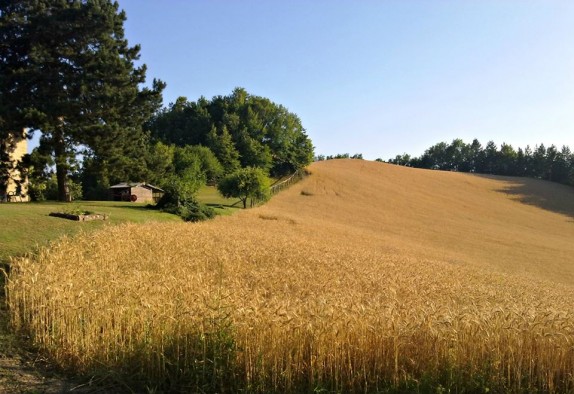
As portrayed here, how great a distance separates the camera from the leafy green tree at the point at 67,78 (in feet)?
90.9

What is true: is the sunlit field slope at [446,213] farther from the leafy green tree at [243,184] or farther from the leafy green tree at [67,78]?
the leafy green tree at [67,78]

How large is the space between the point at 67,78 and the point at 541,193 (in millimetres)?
79809

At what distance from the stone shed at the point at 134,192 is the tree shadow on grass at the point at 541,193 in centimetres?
5688

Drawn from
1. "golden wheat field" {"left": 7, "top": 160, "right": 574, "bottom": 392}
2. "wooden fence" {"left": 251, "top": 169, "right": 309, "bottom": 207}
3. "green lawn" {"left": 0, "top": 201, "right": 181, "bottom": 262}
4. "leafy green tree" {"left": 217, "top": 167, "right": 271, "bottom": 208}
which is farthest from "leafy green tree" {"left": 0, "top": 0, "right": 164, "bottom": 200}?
"wooden fence" {"left": 251, "top": 169, "right": 309, "bottom": 207}

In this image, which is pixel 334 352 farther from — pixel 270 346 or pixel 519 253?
pixel 519 253

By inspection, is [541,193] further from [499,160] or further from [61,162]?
[61,162]

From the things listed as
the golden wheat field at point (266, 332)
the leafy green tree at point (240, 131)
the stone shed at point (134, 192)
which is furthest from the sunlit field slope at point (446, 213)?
the golden wheat field at point (266, 332)

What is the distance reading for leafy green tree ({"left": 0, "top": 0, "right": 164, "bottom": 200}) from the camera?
1091 inches

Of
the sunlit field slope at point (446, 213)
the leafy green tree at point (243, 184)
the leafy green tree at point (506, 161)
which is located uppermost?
the leafy green tree at point (506, 161)

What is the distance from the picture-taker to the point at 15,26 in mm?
29016

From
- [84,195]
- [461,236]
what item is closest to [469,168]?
[461,236]

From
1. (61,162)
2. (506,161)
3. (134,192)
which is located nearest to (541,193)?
(506,161)

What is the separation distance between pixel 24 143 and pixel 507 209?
6163 centimetres

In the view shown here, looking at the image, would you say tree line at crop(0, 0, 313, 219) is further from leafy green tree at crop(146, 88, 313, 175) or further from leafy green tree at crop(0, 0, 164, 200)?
leafy green tree at crop(146, 88, 313, 175)
